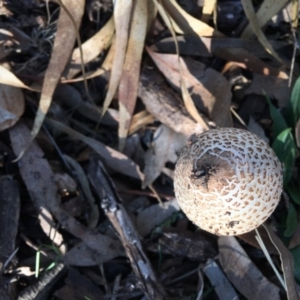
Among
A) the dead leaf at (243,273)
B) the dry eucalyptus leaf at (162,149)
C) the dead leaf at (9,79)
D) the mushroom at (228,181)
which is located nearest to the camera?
the mushroom at (228,181)

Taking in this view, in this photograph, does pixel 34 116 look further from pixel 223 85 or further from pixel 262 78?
pixel 262 78

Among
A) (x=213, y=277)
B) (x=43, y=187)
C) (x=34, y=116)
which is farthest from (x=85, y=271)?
(x=34, y=116)

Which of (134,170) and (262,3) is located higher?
(262,3)

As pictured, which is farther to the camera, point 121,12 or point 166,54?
point 166,54

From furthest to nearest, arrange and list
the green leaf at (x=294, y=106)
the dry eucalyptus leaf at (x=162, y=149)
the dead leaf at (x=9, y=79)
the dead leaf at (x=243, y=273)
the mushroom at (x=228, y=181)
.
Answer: the dry eucalyptus leaf at (x=162, y=149), the green leaf at (x=294, y=106), the dead leaf at (x=9, y=79), the dead leaf at (x=243, y=273), the mushroom at (x=228, y=181)

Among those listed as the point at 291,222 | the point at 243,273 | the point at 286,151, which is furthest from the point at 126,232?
the point at 286,151

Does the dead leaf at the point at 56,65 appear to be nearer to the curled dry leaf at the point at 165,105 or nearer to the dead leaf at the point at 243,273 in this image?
the curled dry leaf at the point at 165,105


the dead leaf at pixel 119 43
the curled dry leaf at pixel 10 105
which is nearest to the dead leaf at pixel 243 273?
the dead leaf at pixel 119 43

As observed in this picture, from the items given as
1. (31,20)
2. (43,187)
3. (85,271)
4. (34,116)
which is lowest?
(85,271)
